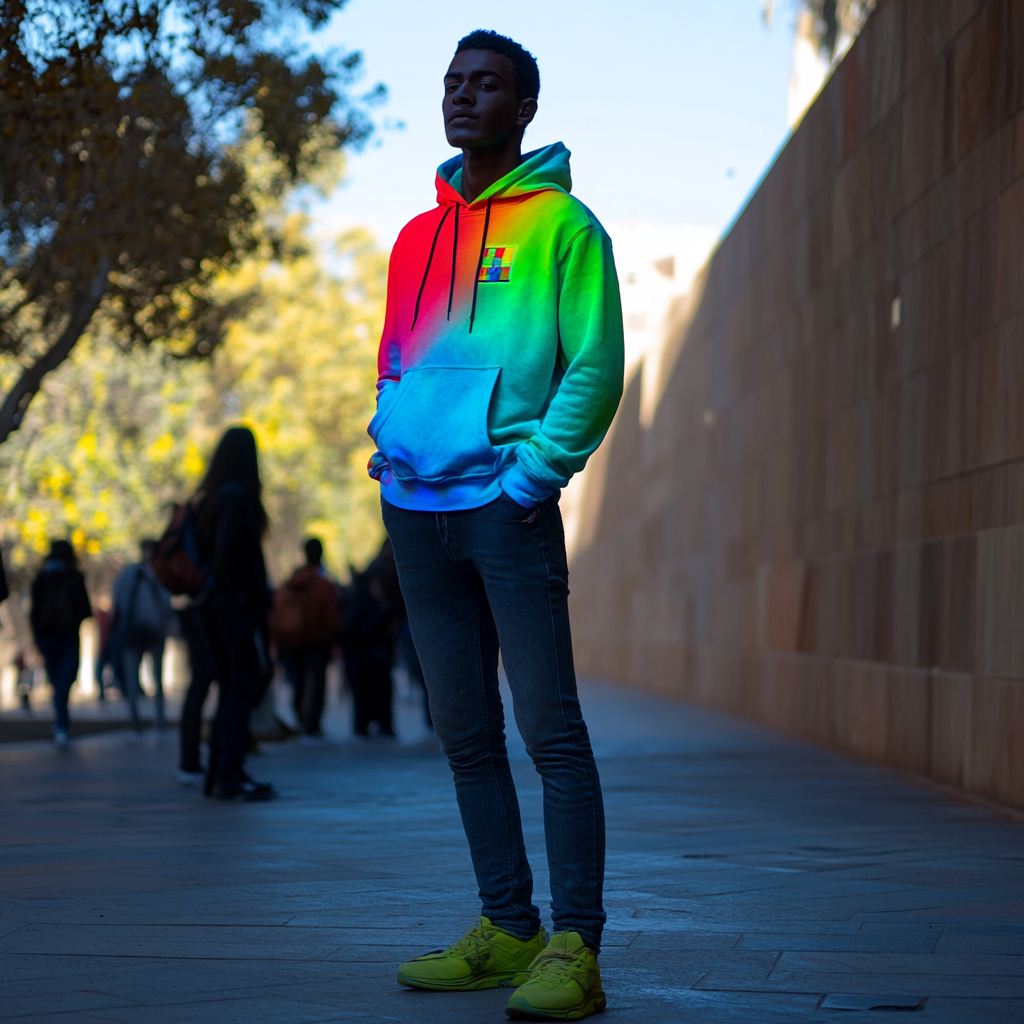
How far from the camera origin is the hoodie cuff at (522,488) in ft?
11.6

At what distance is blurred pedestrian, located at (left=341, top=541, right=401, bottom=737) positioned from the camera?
13.5 meters

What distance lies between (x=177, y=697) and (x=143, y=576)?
11.6 metres

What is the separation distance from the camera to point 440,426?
362 centimetres

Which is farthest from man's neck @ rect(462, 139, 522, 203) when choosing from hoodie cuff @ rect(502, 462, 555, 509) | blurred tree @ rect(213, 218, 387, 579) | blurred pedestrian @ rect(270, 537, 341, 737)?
blurred tree @ rect(213, 218, 387, 579)

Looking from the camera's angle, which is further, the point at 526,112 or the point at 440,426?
the point at 526,112

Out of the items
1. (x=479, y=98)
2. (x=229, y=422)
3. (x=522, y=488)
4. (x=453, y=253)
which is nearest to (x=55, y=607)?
(x=453, y=253)

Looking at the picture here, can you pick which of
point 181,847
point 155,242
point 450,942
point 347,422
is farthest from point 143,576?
point 347,422

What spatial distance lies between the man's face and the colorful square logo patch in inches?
10.2

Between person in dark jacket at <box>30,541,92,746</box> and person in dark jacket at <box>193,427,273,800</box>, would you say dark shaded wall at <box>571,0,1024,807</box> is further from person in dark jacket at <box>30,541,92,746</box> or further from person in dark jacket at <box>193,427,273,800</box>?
person in dark jacket at <box>30,541,92,746</box>

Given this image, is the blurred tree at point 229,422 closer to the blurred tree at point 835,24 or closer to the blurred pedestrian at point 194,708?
the blurred pedestrian at point 194,708

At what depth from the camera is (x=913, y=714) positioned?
30.7 ft

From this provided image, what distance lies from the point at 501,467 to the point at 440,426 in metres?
0.16

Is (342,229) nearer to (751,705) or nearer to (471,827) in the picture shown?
(751,705)

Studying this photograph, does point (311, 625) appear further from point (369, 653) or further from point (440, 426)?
point (440, 426)
